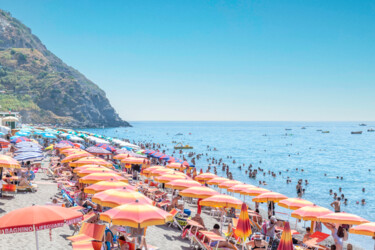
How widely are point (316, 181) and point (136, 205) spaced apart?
3638 centimetres

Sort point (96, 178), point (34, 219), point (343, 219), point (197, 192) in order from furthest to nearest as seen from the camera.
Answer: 1. point (96, 178)
2. point (197, 192)
3. point (343, 219)
4. point (34, 219)

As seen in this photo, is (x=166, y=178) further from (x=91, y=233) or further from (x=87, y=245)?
(x=87, y=245)

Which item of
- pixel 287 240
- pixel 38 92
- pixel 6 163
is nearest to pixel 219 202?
pixel 287 240

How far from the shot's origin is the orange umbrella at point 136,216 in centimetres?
666

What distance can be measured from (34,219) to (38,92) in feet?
468

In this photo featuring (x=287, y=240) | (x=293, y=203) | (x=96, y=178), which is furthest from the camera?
(x=293, y=203)

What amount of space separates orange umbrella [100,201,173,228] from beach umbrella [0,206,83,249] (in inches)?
46.3

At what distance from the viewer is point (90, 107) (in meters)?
163

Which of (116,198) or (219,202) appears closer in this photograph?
(116,198)

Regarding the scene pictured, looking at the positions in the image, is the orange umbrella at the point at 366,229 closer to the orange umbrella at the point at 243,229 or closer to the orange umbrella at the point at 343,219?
the orange umbrella at the point at 343,219

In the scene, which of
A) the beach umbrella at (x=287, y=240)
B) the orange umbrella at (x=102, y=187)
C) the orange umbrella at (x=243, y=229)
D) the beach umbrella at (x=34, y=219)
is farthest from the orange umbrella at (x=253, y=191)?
the beach umbrella at (x=34, y=219)

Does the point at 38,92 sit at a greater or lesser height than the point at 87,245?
greater

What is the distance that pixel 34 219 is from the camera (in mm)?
5293

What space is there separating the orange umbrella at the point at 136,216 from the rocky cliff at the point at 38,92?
109088 millimetres
